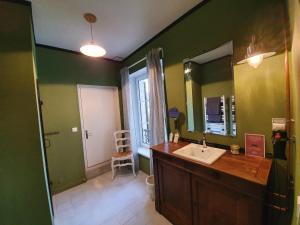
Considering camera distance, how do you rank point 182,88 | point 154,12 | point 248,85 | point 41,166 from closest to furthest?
point 248,85, point 41,166, point 154,12, point 182,88

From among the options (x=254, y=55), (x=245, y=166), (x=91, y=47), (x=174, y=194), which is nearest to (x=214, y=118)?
(x=245, y=166)

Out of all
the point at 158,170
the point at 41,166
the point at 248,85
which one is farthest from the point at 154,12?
the point at 41,166

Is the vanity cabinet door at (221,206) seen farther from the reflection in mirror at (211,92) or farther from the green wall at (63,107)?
the green wall at (63,107)

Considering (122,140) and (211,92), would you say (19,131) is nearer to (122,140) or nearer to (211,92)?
(122,140)

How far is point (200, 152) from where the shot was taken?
5.59 feet

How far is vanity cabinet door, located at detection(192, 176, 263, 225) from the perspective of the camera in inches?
41.1

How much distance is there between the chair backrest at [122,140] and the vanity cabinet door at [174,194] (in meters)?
1.66

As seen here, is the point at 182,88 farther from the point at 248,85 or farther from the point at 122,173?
the point at 122,173

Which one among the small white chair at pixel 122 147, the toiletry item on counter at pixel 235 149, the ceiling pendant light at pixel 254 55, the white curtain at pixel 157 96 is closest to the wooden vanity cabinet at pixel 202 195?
the toiletry item on counter at pixel 235 149

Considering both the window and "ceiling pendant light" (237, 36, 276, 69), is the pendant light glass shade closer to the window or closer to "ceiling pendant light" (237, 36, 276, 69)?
the window

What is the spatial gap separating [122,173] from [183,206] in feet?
6.51

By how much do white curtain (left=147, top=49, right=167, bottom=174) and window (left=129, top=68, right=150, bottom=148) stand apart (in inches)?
36.9

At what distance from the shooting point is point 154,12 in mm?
1850

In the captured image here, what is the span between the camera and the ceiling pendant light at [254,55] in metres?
1.24
